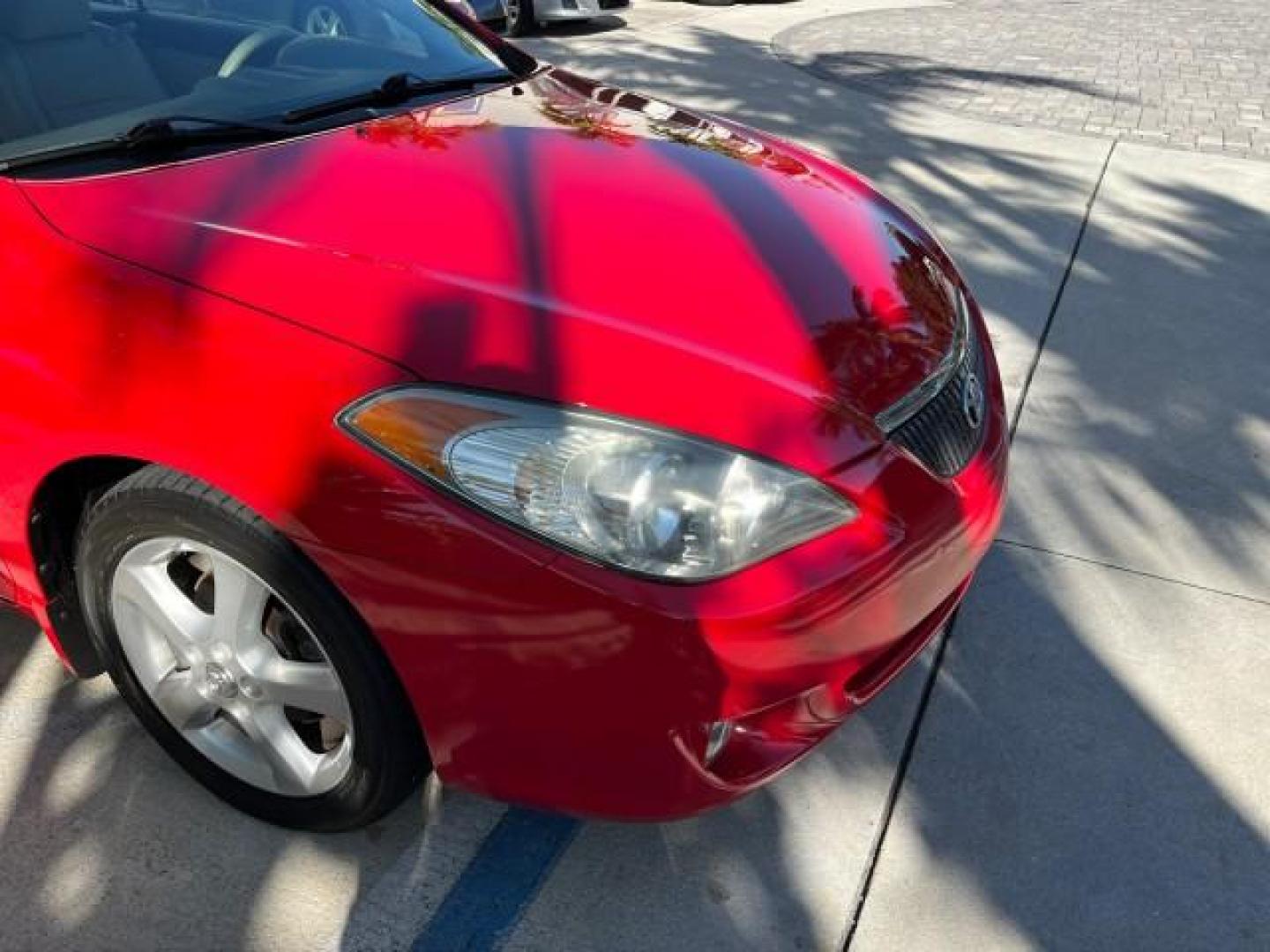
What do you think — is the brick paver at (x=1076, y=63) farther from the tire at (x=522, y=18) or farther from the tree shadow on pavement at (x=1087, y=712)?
the tree shadow on pavement at (x=1087, y=712)

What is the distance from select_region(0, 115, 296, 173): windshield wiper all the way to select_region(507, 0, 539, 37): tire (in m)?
7.22

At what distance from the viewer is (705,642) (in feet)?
5.39

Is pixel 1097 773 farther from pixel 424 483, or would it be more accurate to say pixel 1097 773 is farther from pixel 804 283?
pixel 424 483

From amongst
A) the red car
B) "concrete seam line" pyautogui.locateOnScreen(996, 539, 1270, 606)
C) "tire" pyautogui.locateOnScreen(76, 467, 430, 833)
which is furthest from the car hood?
"concrete seam line" pyautogui.locateOnScreen(996, 539, 1270, 606)

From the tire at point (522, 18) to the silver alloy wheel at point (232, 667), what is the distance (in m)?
7.81

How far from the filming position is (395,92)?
2.62 meters

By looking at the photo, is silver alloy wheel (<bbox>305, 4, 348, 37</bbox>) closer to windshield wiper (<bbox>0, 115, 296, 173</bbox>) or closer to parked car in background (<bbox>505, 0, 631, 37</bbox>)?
windshield wiper (<bbox>0, 115, 296, 173</bbox>)

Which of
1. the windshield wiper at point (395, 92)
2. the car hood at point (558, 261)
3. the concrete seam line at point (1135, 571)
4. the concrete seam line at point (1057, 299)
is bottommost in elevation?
the concrete seam line at point (1135, 571)

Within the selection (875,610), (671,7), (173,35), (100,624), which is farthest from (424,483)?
(671,7)

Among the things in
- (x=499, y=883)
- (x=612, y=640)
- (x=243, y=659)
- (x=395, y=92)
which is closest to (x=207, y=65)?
(x=395, y=92)

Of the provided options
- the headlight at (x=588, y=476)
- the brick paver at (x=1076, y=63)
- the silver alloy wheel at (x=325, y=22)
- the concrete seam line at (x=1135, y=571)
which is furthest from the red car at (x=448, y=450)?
the brick paver at (x=1076, y=63)

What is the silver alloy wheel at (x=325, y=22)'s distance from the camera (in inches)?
113

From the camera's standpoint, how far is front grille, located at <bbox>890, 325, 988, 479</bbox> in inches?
79.5

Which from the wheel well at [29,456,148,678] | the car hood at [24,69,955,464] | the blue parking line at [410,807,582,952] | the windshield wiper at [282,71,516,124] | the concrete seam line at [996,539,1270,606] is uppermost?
the windshield wiper at [282,71,516,124]
